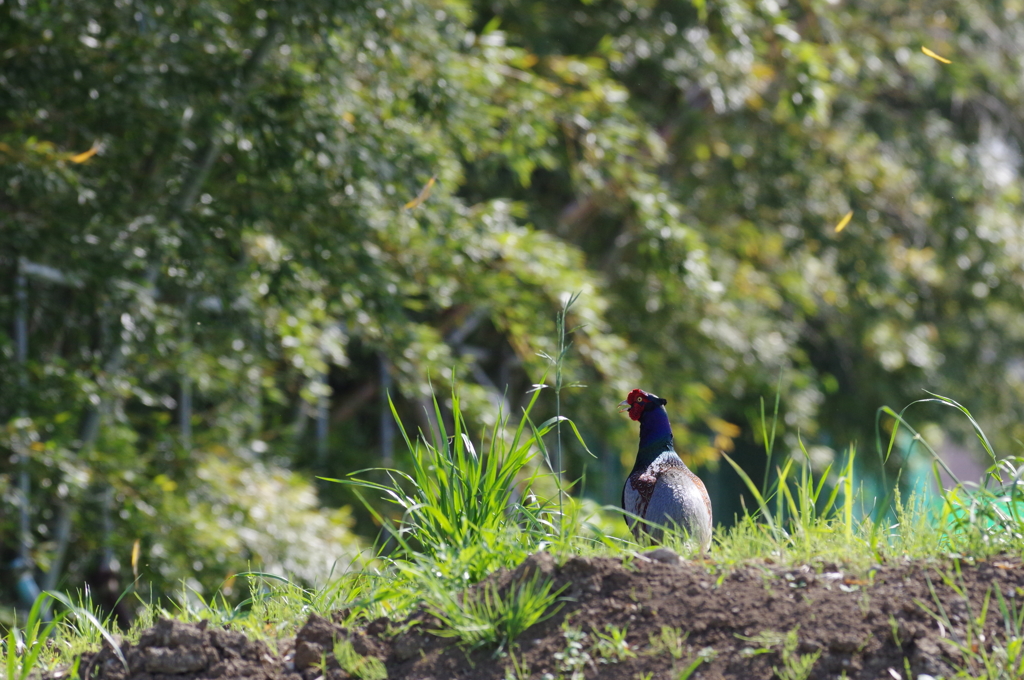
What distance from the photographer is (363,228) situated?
16.6 ft

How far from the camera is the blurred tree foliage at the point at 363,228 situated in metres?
4.62

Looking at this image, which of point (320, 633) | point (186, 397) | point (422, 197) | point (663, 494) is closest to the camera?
point (320, 633)

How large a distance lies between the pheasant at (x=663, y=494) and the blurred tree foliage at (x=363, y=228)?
45 centimetres

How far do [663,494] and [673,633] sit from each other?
0.58 meters

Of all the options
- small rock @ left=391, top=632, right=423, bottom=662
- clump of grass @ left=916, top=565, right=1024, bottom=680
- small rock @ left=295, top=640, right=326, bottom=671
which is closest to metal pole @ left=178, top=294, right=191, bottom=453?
small rock @ left=295, top=640, right=326, bottom=671

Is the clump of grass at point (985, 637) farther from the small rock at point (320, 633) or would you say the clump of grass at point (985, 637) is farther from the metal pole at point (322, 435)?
the metal pole at point (322, 435)

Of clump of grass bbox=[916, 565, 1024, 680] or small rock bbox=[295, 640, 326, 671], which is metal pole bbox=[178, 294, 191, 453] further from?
clump of grass bbox=[916, 565, 1024, 680]

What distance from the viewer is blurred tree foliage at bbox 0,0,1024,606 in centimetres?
462

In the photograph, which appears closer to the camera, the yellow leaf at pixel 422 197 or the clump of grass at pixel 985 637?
the clump of grass at pixel 985 637

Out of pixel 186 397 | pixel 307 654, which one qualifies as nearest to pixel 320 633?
pixel 307 654

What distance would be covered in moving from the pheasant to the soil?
251 mm

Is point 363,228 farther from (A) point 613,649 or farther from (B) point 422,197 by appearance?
(A) point 613,649

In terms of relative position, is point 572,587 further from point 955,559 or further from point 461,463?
point 955,559

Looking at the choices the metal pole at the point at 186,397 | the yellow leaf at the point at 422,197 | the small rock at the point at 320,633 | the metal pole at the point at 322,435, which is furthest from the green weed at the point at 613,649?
the metal pole at the point at 322,435
